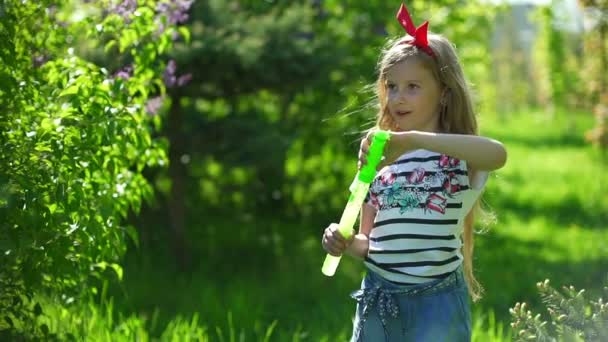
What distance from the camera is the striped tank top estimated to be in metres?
2.40

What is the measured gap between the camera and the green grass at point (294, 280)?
3959 millimetres

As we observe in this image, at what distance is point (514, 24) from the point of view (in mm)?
36594

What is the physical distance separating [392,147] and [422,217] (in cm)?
29

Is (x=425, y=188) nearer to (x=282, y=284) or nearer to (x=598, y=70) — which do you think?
(x=282, y=284)

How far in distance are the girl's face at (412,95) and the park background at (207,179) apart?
39 centimetres

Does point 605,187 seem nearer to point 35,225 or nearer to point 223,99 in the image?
point 223,99

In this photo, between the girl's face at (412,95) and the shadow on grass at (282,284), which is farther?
the shadow on grass at (282,284)

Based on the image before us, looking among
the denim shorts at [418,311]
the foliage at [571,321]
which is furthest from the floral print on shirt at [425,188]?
the foliage at [571,321]

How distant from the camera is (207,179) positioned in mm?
6887

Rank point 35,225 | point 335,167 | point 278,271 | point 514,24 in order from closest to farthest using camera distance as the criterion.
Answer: point 35,225, point 278,271, point 335,167, point 514,24

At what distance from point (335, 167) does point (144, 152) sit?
4.36 metres

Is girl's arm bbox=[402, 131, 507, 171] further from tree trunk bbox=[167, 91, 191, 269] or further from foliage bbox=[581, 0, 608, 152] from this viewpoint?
foliage bbox=[581, 0, 608, 152]

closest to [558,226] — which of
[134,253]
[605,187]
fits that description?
[605,187]

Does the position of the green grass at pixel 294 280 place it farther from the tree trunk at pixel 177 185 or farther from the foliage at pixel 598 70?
the foliage at pixel 598 70
